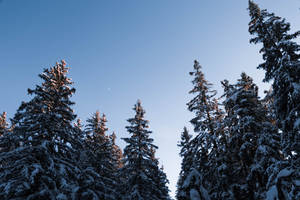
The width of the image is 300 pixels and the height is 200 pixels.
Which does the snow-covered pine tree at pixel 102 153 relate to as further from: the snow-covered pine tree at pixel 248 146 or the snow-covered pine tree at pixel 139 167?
the snow-covered pine tree at pixel 248 146

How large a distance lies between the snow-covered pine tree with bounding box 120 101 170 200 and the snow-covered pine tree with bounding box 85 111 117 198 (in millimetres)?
1405

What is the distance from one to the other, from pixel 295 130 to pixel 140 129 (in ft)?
49.0

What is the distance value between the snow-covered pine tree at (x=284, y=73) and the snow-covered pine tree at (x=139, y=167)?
1212 centimetres

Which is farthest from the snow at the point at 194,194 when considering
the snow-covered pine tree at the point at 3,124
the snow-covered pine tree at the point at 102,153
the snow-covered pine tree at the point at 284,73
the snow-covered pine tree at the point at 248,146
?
the snow-covered pine tree at the point at 3,124

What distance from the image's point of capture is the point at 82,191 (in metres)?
14.9

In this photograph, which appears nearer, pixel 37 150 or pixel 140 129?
pixel 37 150

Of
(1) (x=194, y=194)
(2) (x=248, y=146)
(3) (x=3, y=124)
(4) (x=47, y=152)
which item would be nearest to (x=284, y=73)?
(2) (x=248, y=146)

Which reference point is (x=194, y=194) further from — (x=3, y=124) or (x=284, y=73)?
(x=3, y=124)

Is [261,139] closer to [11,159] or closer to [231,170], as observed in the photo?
[231,170]

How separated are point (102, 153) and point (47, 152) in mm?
9098

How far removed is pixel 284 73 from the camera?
11633mm

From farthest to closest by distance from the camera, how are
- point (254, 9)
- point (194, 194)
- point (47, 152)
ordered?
point (254, 9) → point (47, 152) → point (194, 194)

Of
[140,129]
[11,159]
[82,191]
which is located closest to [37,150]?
[11,159]

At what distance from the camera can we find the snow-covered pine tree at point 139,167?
18734mm
